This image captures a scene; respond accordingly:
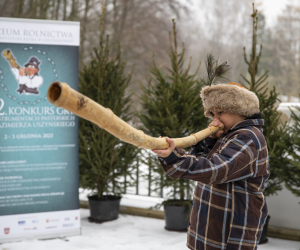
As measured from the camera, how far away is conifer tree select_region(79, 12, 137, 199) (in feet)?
14.9

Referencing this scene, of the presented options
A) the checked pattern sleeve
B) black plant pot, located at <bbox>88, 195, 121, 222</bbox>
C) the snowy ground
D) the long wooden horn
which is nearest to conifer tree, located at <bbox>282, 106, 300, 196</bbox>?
the snowy ground

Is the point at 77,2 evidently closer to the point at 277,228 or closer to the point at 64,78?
the point at 64,78

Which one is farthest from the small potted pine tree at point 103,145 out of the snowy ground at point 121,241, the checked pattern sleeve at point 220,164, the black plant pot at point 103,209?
the checked pattern sleeve at point 220,164

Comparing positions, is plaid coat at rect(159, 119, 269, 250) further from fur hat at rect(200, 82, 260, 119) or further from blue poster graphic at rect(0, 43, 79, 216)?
blue poster graphic at rect(0, 43, 79, 216)

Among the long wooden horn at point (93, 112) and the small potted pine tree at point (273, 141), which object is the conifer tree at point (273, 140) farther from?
the long wooden horn at point (93, 112)

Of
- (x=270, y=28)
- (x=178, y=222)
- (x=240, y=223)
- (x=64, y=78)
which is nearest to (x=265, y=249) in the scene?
(x=178, y=222)

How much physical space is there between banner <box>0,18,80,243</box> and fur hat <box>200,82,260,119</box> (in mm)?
2471

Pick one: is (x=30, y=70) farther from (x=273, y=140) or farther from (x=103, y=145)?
(x=273, y=140)

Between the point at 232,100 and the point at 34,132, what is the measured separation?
8.87 ft

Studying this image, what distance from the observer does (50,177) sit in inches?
156

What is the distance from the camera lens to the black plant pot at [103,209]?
471 cm

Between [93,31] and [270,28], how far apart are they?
725 cm

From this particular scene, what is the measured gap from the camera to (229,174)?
161 cm

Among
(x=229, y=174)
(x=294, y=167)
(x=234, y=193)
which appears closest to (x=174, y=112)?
(x=294, y=167)
